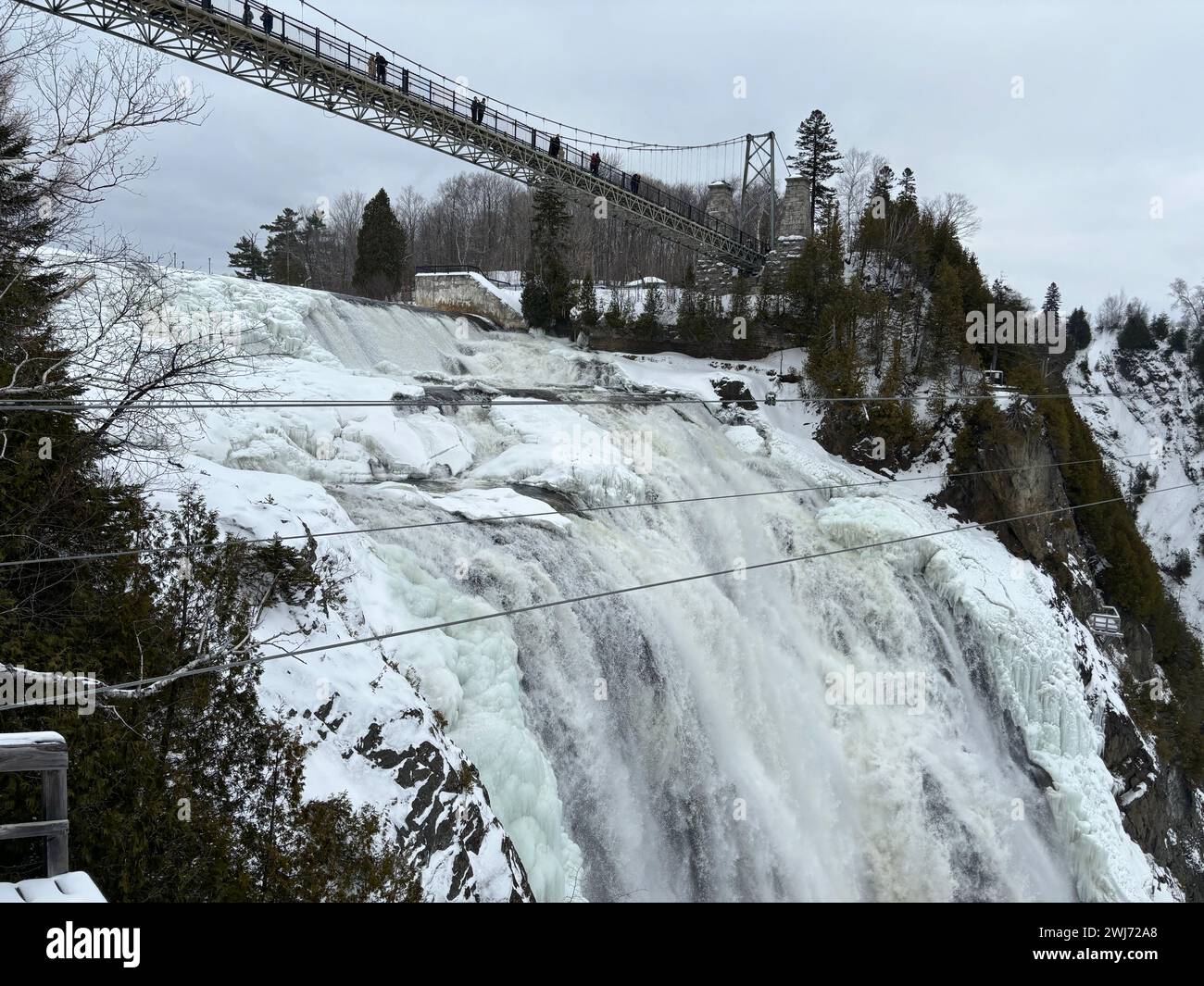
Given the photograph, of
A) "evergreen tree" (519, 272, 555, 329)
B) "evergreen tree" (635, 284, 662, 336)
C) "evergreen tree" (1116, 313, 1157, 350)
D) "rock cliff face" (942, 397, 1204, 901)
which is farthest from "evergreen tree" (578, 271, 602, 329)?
"evergreen tree" (1116, 313, 1157, 350)

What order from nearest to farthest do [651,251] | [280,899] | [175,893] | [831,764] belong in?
[175,893] < [280,899] < [831,764] < [651,251]

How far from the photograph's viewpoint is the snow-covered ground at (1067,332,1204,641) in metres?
51.7

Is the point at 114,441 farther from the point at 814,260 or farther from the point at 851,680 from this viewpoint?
the point at 814,260

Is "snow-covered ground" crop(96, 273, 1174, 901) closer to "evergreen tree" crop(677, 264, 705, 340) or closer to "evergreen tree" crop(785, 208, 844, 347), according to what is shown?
"evergreen tree" crop(677, 264, 705, 340)

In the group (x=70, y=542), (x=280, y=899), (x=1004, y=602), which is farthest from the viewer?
(x=1004, y=602)

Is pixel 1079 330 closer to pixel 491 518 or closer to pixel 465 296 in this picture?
pixel 465 296

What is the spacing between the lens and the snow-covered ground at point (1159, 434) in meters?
51.7

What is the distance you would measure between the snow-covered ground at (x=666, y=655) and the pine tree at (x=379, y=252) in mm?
12607

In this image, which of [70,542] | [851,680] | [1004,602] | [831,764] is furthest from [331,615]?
[1004,602]

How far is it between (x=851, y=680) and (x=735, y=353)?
16184mm

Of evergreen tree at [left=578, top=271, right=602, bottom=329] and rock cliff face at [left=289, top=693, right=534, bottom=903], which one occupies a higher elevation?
evergreen tree at [left=578, top=271, right=602, bottom=329]

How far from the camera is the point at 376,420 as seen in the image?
48.3 ft

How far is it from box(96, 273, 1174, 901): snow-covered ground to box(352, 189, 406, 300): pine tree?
496 inches

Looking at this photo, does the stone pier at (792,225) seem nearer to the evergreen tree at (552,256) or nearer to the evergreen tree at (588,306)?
the evergreen tree at (588,306)
